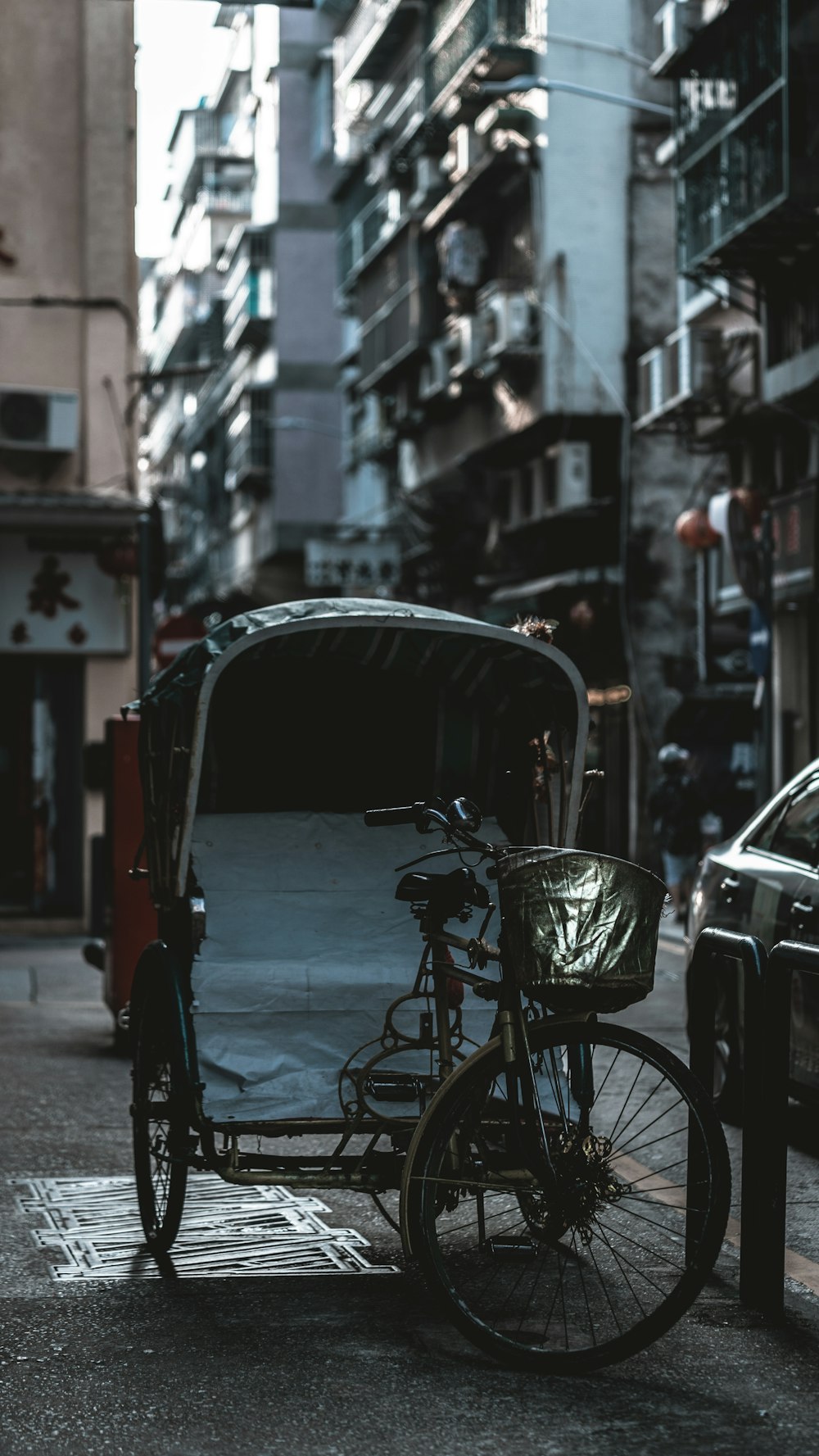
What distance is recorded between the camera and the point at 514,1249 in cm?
550

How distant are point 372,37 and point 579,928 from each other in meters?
38.5

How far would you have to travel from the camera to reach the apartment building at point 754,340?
21.2 meters

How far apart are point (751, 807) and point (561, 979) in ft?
75.3

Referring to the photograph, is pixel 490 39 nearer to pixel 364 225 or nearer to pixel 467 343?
pixel 467 343

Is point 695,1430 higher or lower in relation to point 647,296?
lower

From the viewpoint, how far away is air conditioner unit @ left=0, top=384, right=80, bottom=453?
21766 mm

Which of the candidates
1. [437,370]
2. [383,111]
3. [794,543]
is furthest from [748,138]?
[383,111]

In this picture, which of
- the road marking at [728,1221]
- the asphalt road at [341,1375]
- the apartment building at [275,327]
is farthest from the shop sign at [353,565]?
the asphalt road at [341,1375]

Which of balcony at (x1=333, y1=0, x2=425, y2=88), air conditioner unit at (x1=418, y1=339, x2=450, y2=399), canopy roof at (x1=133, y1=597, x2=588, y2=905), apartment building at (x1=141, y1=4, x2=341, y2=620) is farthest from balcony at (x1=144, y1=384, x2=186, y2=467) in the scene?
canopy roof at (x1=133, y1=597, x2=588, y2=905)

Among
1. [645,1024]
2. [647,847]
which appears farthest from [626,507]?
[645,1024]

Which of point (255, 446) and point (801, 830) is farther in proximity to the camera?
point (255, 446)

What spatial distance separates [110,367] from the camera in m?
22.5

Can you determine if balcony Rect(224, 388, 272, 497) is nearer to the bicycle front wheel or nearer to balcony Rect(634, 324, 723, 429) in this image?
balcony Rect(634, 324, 723, 429)

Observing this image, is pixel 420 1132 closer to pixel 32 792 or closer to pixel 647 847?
pixel 32 792
